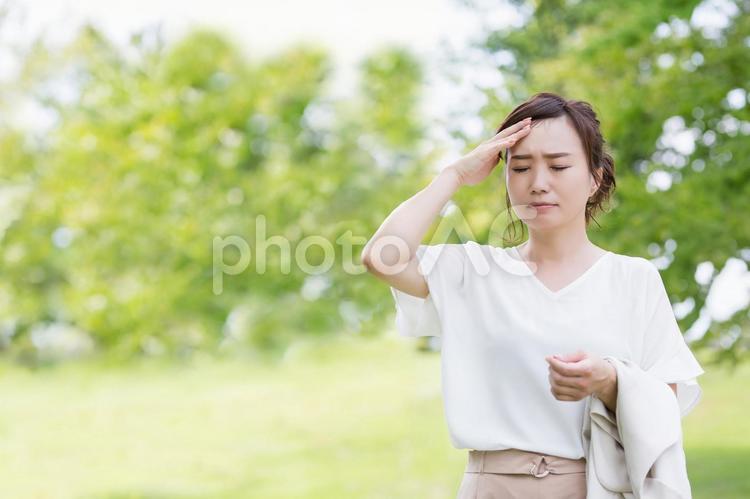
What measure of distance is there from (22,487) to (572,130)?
8.40m

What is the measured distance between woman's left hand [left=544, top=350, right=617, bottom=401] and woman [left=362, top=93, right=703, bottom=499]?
50 mm

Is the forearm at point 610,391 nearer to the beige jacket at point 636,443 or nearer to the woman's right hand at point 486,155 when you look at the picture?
the beige jacket at point 636,443

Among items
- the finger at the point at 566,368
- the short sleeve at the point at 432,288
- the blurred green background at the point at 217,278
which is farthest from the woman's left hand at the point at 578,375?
the blurred green background at the point at 217,278

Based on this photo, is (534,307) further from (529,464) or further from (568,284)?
(529,464)

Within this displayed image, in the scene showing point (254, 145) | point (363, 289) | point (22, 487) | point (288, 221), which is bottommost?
point (22, 487)

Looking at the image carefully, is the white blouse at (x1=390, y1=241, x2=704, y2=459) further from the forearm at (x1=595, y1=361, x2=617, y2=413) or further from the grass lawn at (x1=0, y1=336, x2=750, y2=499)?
the grass lawn at (x1=0, y1=336, x2=750, y2=499)

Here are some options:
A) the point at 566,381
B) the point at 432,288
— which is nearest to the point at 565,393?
the point at 566,381

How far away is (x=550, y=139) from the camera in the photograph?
1092 millimetres

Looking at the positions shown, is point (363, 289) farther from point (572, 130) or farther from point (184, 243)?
point (572, 130)

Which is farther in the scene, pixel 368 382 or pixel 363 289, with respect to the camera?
pixel 368 382

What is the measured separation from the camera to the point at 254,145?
9.06 metres

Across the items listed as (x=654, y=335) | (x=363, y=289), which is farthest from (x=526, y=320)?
(x=363, y=289)

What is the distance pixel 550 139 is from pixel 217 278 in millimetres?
7467

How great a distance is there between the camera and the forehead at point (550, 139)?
3.57 feet
